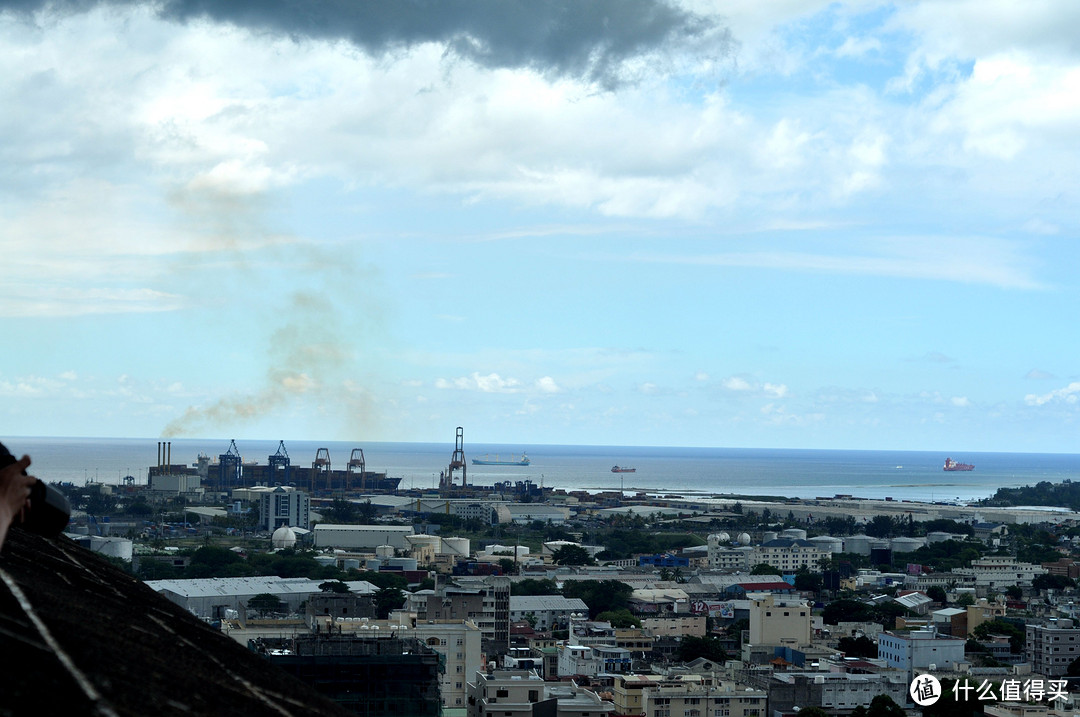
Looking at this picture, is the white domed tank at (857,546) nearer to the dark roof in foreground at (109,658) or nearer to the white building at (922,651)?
the white building at (922,651)

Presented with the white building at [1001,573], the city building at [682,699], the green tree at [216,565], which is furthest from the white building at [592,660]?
the white building at [1001,573]

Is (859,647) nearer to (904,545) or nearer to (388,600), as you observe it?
(388,600)

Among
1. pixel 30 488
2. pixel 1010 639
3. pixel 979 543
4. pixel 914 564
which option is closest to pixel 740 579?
pixel 914 564

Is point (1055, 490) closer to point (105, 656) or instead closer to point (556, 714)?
point (556, 714)

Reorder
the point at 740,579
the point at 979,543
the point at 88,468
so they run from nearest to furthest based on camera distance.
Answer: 1. the point at 740,579
2. the point at 979,543
3. the point at 88,468

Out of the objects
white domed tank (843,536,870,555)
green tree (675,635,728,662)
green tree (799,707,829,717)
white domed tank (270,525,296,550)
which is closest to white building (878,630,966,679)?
green tree (675,635,728,662)

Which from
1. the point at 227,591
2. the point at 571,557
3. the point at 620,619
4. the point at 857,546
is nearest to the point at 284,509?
the point at 571,557

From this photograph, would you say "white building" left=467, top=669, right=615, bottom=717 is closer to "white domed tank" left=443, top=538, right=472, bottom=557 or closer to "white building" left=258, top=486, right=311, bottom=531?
"white domed tank" left=443, top=538, right=472, bottom=557
